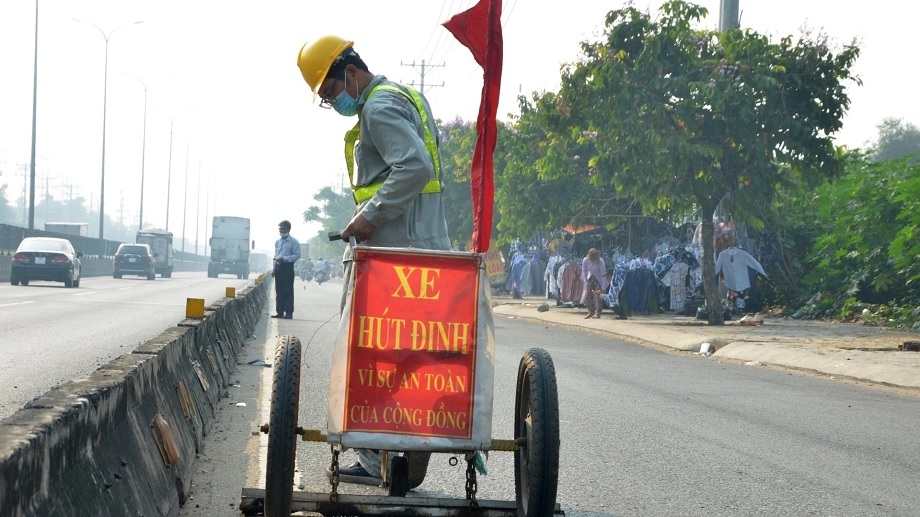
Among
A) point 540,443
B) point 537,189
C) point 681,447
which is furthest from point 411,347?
point 537,189

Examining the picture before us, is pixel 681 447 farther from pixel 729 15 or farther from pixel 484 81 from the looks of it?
pixel 729 15

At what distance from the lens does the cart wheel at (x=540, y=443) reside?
4320 mm

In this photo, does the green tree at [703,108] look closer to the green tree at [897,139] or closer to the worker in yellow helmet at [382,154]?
the worker in yellow helmet at [382,154]

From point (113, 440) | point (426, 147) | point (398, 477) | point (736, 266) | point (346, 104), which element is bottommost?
point (398, 477)

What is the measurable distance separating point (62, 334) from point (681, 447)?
10.2m

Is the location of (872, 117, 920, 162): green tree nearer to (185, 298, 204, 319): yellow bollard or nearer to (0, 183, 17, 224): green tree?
(185, 298, 204, 319): yellow bollard

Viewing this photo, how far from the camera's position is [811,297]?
26.3 m

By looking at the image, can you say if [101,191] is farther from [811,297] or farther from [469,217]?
[811,297]

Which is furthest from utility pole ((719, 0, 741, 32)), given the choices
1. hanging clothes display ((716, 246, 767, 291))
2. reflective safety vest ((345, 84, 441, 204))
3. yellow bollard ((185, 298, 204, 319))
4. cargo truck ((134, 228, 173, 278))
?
cargo truck ((134, 228, 173, 278))

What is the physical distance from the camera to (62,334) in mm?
15547

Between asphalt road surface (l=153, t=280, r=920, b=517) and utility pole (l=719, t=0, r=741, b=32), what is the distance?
41.6ft

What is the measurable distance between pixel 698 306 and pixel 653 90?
18.6ft

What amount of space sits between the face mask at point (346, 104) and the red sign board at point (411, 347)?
893mm

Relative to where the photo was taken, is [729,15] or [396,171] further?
[729,15]
